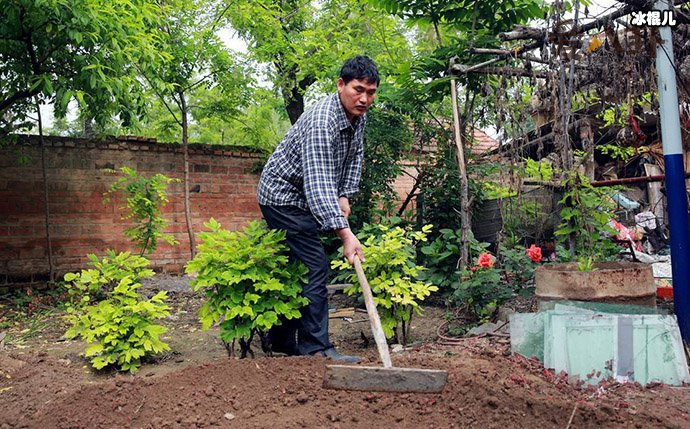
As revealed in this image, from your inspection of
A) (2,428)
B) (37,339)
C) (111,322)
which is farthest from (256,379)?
(37,339)

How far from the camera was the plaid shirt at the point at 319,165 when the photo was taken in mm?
2840

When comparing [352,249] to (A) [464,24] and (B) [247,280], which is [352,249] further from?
(A) [464,24]

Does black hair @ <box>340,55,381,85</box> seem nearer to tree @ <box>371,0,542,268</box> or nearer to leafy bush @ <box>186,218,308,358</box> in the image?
leafy bush @ <box>186,218,308,358</box>

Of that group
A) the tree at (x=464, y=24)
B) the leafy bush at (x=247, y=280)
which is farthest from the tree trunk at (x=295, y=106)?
the leafy bush at (x=247, y=280)

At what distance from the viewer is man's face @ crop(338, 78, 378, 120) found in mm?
2930

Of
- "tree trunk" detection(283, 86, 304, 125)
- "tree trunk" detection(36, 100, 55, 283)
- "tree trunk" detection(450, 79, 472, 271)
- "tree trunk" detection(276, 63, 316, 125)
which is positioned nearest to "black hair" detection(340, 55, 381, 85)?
"tree trunk" detection(450, 79, 472, 271)

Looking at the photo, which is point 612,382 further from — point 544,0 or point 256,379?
point 544,0

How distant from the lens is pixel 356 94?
295 centimetres

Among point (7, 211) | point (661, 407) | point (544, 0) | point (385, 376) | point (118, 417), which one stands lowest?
point (661, 407)

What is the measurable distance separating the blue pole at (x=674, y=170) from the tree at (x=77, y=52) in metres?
4.42

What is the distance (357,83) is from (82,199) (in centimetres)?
513

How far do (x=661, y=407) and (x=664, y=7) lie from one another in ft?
7.63

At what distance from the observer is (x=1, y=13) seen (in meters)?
4.79

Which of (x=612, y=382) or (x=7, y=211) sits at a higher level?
(x=7, y=211)
